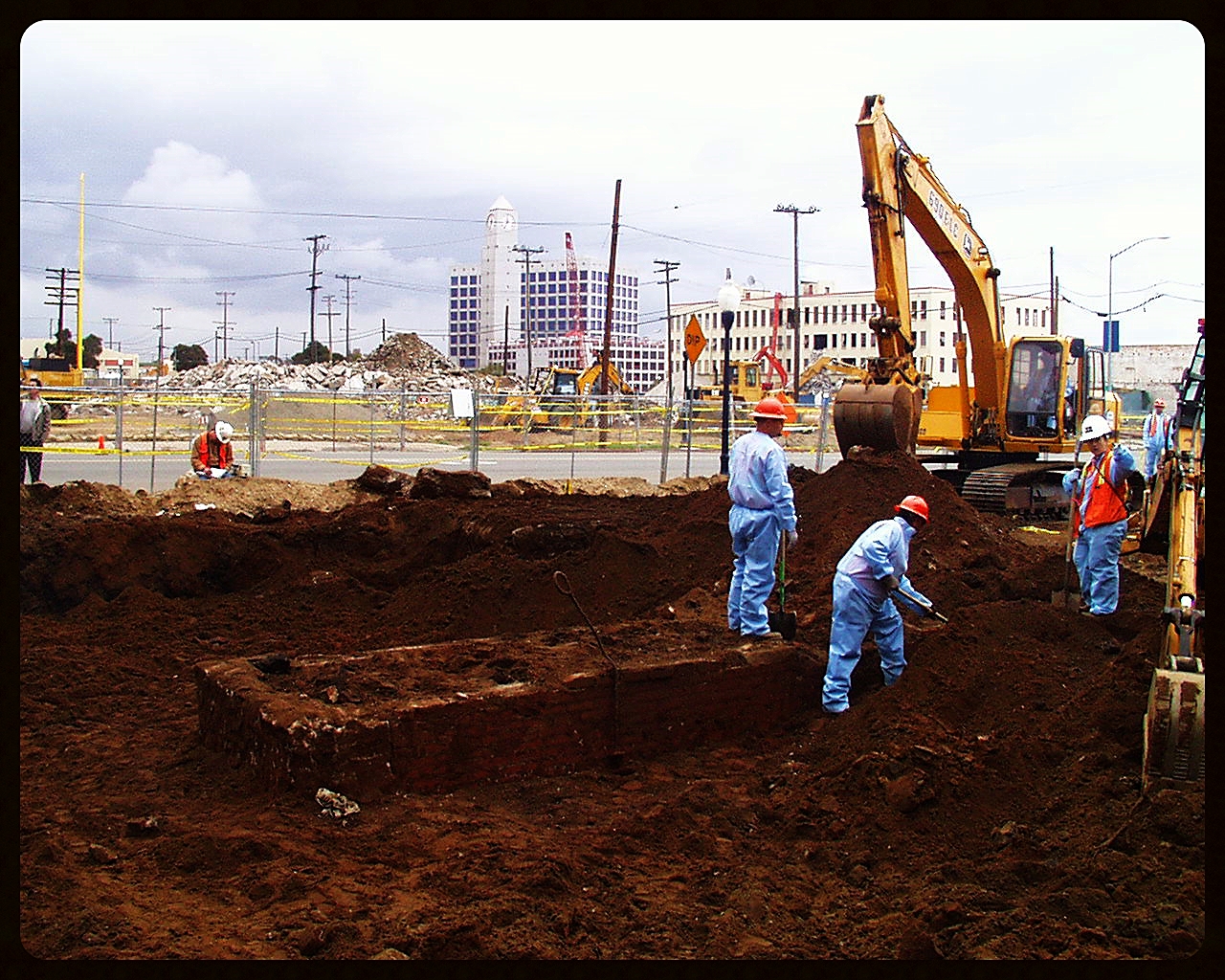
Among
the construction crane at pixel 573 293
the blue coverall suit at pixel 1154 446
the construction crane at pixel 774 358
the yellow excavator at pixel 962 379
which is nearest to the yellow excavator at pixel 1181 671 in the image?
the blue coverall suit at pixel 1154 446

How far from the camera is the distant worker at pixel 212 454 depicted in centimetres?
1527

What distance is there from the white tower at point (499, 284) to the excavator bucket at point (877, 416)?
58638mm

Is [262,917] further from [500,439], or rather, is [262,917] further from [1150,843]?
[500,439]

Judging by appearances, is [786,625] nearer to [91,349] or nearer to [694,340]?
[694,340]

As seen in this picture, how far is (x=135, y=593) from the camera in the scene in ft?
33.5

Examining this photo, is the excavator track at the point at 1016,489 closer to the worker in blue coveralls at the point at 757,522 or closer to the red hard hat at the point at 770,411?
the red hard hat at the point at 770,411

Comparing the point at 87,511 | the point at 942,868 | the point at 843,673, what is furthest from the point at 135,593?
the point at 942,868

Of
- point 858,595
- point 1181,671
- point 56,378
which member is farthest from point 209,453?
point 56,378

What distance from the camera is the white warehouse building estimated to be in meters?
83.9

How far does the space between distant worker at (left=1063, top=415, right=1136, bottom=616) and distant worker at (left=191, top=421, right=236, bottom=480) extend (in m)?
10.8

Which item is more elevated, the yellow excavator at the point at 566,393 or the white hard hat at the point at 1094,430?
the yellow excavator at the point at 566,393

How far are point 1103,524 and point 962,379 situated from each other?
8294 mm

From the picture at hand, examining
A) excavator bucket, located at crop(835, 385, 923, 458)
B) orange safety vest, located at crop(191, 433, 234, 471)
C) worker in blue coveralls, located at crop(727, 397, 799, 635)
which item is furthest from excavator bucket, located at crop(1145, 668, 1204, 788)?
orange safety vest, located at crop(191, 433, 234, 471)
